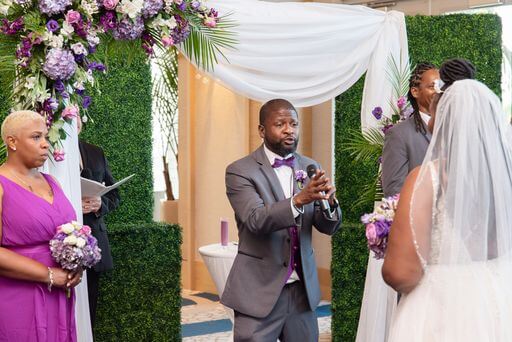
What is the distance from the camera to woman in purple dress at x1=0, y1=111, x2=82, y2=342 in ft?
14.7

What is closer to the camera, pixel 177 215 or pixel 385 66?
pixel 385 66

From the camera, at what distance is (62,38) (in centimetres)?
482

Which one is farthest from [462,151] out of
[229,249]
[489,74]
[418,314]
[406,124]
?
[489,74]

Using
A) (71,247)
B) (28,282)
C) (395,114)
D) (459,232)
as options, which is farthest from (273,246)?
(395,114)

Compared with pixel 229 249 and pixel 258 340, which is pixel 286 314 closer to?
pixel 258 340

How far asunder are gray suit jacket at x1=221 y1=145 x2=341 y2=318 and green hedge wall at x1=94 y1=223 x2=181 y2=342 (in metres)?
2.18

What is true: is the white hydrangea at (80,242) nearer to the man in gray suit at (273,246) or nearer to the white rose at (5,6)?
the man in gray suit at (273,246)

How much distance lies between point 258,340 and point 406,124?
1.66m

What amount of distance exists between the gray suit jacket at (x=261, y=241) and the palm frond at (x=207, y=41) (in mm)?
954

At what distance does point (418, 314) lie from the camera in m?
3.47

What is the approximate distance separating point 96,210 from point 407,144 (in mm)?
2086

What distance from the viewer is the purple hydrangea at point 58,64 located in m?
4.77

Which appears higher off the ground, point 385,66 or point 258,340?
point 385,66

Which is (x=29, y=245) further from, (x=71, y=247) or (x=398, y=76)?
(x=398, y=76)
